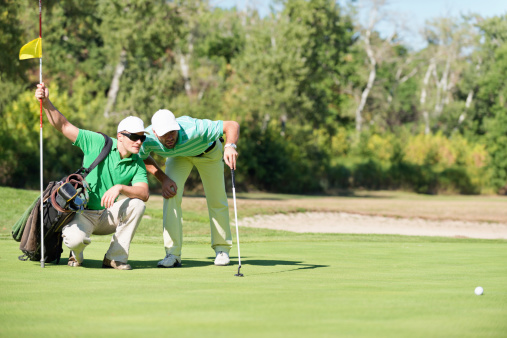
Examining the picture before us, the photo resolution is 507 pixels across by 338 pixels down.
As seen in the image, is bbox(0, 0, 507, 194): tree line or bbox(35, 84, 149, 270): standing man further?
bbox(0, 0, 507, 194): tree line

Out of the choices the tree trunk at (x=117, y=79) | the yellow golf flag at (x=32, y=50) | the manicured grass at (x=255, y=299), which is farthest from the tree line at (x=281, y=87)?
the manicured grass at (x=255, y=299)

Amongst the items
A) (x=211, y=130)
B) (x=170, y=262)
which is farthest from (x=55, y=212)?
(x=211, y=130)

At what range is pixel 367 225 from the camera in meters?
24.3

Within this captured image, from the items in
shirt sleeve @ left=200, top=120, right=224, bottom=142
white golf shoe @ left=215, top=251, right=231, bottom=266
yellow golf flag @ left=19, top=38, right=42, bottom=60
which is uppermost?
yellow golf flag @ left=19, top=38, right=42, bottom=60

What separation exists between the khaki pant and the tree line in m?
21.5

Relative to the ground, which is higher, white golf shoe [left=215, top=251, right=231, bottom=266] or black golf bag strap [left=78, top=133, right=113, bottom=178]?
black golf bag strap [left=78, top=133, right=113, bottom=178]

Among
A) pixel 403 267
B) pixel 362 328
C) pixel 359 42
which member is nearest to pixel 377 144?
pixel 359 42

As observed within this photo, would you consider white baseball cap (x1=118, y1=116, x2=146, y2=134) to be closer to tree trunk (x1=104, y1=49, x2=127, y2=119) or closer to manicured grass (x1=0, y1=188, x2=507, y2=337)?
manicured grass (x1=0, y1=188, x2=507, y2=337)

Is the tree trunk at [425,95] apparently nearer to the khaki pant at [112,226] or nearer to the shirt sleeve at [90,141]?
the khaki pant at [112,226]

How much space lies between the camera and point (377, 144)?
50844 mm

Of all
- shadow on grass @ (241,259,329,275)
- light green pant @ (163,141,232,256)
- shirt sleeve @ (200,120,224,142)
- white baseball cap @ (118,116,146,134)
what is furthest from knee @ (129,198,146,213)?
shadow on grass @ (241,259,329,275)

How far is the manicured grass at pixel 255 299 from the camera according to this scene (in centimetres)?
388

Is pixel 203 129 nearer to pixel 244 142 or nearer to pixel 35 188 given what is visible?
pixel 35 188

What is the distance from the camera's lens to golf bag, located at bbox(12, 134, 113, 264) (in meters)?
6.62
